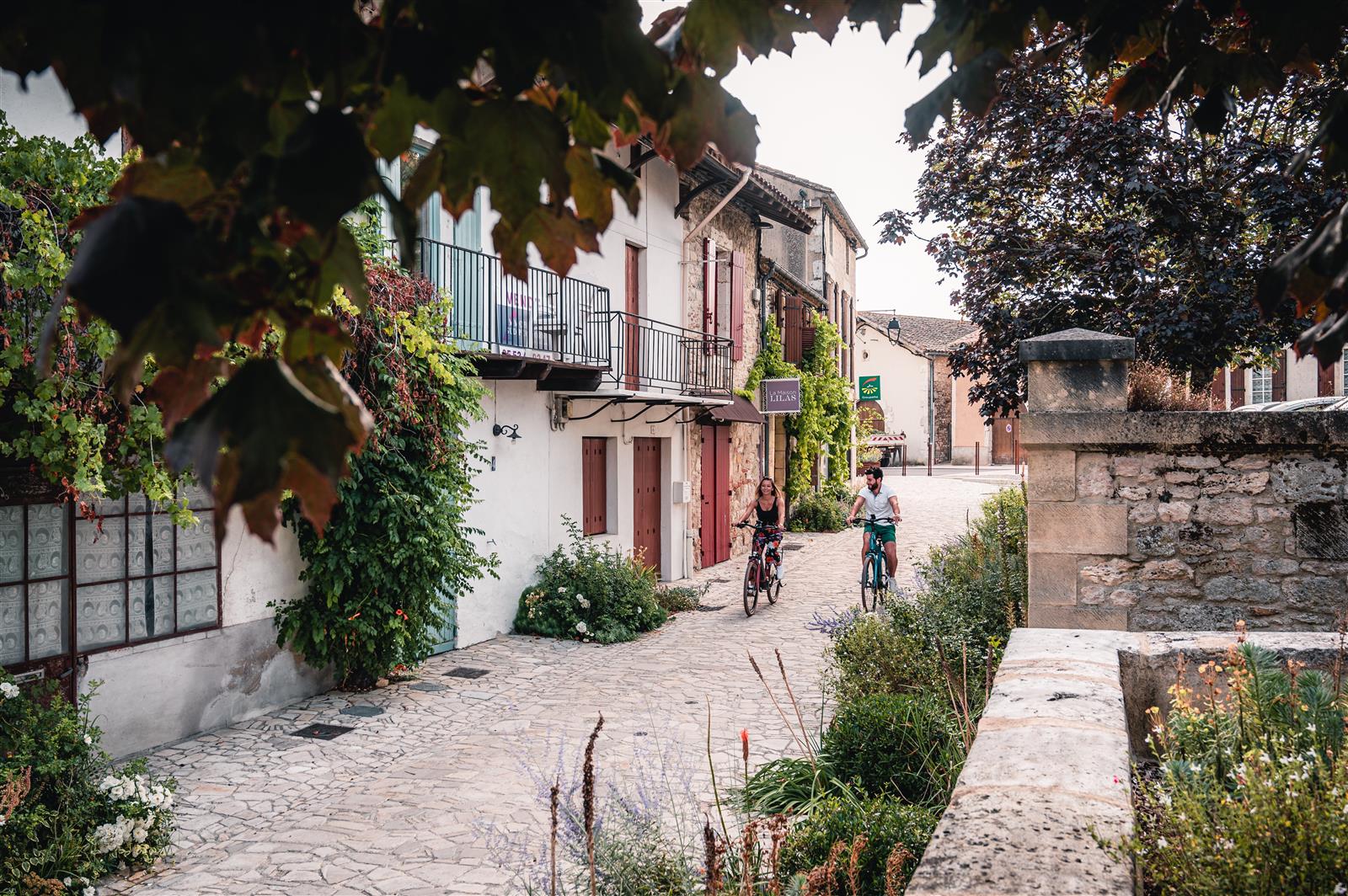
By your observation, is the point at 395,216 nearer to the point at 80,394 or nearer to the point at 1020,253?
the point at 80,394

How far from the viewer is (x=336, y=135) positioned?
101cm

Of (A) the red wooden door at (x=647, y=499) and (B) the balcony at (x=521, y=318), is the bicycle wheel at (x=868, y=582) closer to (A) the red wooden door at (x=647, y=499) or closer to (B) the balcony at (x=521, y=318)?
(A) the red wooden door at (x=647, y=499)

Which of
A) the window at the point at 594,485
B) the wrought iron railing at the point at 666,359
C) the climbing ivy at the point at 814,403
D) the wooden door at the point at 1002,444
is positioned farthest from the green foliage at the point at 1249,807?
the wooden door at the point at 1002,444

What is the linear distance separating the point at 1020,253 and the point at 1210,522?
17.8 ft

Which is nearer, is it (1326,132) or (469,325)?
(1326,132)

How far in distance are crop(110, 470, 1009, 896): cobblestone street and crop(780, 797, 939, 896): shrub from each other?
4.80 feet

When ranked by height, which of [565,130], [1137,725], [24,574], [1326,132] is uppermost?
[1326,132]

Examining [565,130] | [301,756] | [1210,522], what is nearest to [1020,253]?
Answer: [1210,522]

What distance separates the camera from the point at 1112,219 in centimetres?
986

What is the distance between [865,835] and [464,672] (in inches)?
226

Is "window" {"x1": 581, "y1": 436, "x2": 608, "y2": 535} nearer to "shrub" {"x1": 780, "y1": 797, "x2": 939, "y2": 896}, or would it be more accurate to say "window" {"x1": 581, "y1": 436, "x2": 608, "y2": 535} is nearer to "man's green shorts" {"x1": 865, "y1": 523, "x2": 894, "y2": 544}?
"man's green shorts" {"x1": 865, "y1": 523, "x2": 894, "y2": 544}

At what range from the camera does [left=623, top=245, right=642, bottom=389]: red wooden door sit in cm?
1204

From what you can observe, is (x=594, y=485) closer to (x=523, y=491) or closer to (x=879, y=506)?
(x=523, y=491)

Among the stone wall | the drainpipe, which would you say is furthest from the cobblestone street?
the drainpipe
